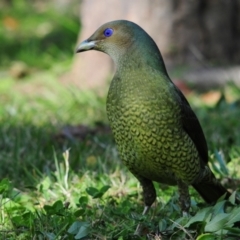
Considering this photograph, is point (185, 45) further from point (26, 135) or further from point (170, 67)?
point (26, 135)

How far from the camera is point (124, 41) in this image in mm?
4824

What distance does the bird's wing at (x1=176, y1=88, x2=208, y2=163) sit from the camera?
4.79 m

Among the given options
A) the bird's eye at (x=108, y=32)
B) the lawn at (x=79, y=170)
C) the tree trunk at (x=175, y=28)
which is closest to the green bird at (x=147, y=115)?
the bird's eye at (x=108, y=32)

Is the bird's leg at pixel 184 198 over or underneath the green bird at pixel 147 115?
underneath

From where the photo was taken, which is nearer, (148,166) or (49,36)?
(148,166)

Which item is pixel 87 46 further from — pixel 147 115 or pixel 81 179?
pixel 81 179

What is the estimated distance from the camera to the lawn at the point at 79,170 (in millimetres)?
4453

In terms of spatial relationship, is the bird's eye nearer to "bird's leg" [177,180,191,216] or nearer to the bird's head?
the bird's head

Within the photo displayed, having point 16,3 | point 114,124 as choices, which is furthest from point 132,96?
point 16,3

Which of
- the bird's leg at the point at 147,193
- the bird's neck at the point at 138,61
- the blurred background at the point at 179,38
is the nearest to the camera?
the bird's neck at the point at 138,61

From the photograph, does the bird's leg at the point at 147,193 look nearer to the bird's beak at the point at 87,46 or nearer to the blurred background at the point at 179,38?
the bird's beak at the point at 87,46

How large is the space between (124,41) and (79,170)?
135cm

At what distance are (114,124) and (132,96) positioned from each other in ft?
0.74

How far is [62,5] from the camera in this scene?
Answer: 18562mm
